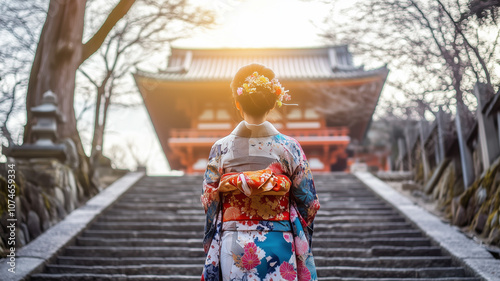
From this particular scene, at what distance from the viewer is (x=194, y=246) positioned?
566 cm

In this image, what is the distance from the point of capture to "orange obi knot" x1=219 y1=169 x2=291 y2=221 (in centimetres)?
210

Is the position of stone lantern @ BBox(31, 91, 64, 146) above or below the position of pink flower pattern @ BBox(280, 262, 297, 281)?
above

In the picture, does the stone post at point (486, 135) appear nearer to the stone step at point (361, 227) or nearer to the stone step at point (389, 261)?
the stone step at point (361, 227)

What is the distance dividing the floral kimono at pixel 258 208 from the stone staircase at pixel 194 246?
2566 mm

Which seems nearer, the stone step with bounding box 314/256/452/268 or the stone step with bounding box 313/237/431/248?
the stone step with bounding box 314/256/452/268

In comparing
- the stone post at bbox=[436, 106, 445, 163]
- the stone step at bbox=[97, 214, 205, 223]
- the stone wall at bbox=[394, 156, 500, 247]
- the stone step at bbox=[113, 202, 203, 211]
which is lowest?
the stone step at bbox=[97, 214, 205, 223]

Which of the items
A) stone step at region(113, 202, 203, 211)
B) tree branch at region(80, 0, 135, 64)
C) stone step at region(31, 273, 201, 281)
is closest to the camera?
stone step at region(31, 273, 201, 281)

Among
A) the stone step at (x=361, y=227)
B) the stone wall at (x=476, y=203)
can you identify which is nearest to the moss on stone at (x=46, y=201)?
the stone step at (x=361, y=227)

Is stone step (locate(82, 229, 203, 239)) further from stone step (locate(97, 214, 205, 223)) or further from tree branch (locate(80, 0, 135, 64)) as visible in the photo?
tree branch (locate(80, 0, 135, 64))

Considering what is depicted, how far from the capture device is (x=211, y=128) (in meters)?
15.7

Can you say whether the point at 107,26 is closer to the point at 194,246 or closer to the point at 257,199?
the point at 194,246

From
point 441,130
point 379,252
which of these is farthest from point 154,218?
point 441,130

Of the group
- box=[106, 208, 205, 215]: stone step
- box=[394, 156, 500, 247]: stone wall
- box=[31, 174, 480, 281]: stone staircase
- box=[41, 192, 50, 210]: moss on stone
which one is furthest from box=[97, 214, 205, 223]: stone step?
box=[394, 156, 500, 247]: stone wall

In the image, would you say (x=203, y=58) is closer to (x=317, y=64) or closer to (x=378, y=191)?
(x=317, y=64)
